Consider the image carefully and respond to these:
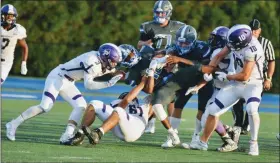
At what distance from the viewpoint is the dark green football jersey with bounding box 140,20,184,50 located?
1071cm

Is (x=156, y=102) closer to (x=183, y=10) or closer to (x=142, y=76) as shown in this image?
(x=142, y=76)

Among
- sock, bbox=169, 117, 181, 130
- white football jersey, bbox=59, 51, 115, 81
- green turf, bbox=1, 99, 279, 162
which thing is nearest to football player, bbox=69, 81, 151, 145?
green turf, bbox=1, 99, 279, 162

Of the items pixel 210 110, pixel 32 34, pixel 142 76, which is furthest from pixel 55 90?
pixel 32 34

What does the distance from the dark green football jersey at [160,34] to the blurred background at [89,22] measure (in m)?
10.2

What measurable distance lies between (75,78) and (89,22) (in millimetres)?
12617

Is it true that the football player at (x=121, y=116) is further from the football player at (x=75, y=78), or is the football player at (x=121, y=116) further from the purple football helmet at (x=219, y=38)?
the purple football helmet at (x=219, y=38)

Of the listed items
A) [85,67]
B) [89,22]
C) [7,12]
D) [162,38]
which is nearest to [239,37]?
[85,67]

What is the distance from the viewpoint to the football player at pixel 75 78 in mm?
8703

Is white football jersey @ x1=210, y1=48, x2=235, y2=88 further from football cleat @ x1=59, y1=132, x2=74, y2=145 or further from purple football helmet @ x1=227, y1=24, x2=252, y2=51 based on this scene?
football cleat @ x1=59, y1=132, x2=74, y2=145

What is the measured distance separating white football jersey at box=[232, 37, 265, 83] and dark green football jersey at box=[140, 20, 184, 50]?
179 cm

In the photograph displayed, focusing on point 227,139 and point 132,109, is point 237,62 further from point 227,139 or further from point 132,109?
point 132,109

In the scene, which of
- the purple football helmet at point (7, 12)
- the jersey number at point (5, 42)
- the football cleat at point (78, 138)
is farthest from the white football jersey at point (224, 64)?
the jersey number at point (5, 42)

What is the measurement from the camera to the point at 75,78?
9070 millimetres

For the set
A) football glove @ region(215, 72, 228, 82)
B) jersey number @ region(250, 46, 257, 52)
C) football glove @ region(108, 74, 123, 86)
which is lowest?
football glove @ region(108, 74, 123, 86)
